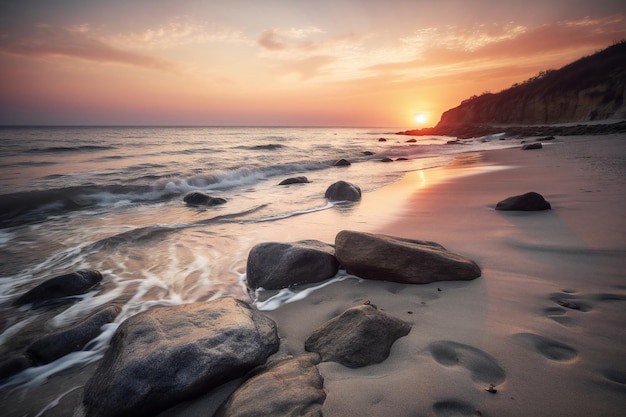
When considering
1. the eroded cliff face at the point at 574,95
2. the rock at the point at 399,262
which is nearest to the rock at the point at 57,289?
the rock at the point at 399,262

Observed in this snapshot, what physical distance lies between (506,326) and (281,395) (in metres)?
1.63

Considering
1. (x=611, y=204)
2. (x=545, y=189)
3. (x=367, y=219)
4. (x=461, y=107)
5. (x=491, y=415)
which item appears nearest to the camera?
(x=491, y=415)

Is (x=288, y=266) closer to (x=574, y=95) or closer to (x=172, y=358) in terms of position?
(x=172, y=358)

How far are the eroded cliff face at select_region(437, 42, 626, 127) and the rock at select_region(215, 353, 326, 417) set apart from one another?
141ft

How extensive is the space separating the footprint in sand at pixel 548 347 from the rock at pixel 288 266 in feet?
5.95

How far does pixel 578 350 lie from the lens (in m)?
1.70

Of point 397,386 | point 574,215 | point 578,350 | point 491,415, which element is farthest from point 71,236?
point 574,215

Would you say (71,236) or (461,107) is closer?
(71,236)

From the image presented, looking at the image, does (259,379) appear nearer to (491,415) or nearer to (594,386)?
(491,415)

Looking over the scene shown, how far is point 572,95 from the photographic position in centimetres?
3475

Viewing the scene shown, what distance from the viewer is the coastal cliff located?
3120 cm

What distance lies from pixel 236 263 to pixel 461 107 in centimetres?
7431

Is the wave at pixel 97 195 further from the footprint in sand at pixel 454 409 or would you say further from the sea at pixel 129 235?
the footprint in sand at pixel 454 409

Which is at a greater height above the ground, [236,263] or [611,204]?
[611,204]
